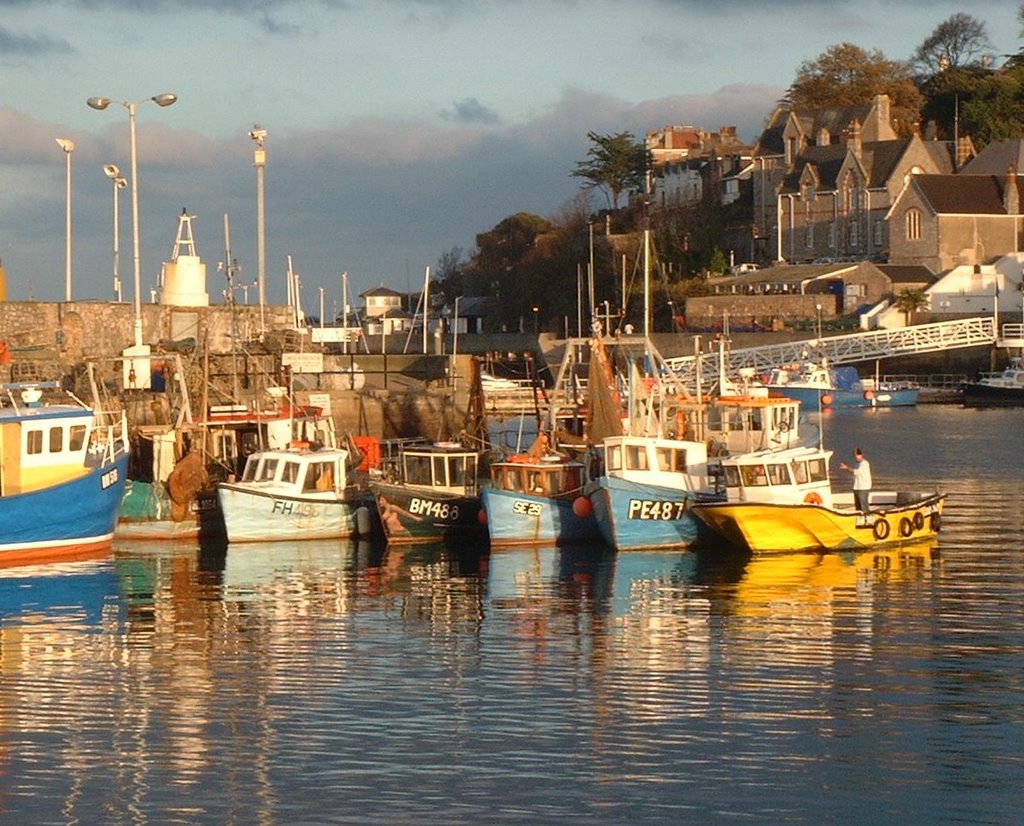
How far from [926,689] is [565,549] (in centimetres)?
1588

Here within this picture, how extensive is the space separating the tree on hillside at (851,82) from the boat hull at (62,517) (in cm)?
12288

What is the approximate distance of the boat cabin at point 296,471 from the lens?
137 feet

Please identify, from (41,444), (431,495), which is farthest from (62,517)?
(431,495)

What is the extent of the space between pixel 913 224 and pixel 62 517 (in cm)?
9812

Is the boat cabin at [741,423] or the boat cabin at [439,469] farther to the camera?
the boat cabin at [741,423]

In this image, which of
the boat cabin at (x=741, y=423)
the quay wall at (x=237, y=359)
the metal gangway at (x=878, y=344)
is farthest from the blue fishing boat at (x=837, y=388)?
the boat cabin at (x=741, y=423)

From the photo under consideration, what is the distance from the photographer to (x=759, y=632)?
30.1 m

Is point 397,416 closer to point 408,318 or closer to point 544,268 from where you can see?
point 544,268

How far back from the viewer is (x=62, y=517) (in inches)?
1543

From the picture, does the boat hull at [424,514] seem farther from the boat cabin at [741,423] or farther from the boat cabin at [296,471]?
the boat cabin at [741,423]

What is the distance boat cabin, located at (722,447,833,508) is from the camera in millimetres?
38688

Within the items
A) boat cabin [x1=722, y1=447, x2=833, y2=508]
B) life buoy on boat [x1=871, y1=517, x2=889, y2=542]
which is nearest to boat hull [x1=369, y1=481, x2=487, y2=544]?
boat cabin [x1=722, y1=447, x2=833, y2=508]

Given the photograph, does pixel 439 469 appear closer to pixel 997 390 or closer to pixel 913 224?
pixel 997 390

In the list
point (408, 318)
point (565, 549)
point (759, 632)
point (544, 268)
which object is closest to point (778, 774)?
point (759, 632)
